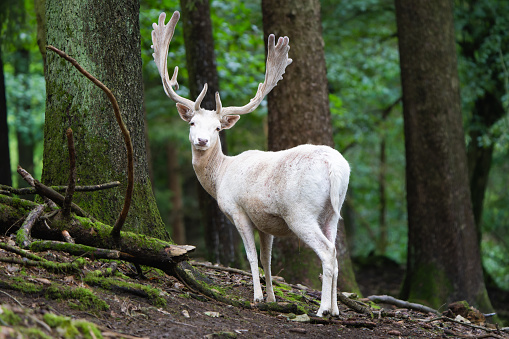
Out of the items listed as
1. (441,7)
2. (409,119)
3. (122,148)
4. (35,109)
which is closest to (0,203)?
(122,148)

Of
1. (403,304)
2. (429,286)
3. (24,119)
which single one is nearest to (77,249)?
(403,304)

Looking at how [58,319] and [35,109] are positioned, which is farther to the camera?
[35,109]

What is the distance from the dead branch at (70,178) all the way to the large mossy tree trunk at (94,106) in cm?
104

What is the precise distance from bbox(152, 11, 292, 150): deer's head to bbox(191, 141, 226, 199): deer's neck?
186 millimetres

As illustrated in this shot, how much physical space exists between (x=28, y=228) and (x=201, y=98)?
8.04 ft

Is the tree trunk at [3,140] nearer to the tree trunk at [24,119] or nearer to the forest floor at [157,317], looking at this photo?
the forest floor at [157,317]

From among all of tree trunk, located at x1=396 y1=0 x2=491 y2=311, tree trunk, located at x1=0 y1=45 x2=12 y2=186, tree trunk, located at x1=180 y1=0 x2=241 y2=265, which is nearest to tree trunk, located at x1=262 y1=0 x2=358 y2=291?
tree trunk, located at x1=180 y1=0 x2=241 y2=265

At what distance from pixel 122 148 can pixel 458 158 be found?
6.46 metres

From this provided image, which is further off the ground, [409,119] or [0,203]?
[409,119]

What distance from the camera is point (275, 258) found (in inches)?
346

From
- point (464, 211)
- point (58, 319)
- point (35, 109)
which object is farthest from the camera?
point (35, 109)

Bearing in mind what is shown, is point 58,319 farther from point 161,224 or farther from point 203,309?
point 161,224

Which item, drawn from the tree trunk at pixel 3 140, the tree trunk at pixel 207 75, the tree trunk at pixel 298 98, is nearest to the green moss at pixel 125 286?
the tree trunk at pixel 298 98

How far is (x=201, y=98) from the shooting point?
6270 mm
